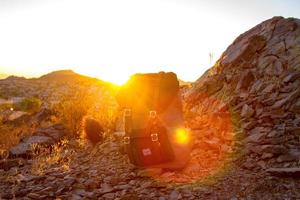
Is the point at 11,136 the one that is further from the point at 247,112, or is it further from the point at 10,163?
the point at 247,112

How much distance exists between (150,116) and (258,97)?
132 inches

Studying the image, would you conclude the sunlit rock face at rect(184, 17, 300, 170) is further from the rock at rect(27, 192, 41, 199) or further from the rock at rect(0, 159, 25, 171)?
the rock at rect(0, 159, 25, 171)

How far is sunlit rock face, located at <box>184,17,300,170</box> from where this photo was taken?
6.75 meters

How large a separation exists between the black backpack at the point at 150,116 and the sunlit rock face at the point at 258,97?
49.3 inches

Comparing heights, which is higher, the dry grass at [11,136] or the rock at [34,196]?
the dry grass at [11,136]

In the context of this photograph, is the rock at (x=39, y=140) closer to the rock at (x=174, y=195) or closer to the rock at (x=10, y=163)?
the rock at (x=10, y=163)

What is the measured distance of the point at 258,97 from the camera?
853 cm

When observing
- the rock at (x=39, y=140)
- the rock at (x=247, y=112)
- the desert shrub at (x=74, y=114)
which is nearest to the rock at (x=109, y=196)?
the rock at (x=39, y=140)

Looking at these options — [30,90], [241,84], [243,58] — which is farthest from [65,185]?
[30,90]

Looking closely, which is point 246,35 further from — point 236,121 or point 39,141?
point 39,141

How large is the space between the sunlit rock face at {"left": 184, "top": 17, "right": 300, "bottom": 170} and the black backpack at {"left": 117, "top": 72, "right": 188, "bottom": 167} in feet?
4.11

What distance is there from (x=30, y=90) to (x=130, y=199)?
33170mm

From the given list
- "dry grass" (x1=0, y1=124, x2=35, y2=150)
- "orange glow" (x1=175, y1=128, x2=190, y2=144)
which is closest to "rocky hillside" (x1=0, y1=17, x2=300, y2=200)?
"orange glow" (x1=175, y1=128, x2=190, y2=144)

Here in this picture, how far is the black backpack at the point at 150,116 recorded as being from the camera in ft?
21.8
